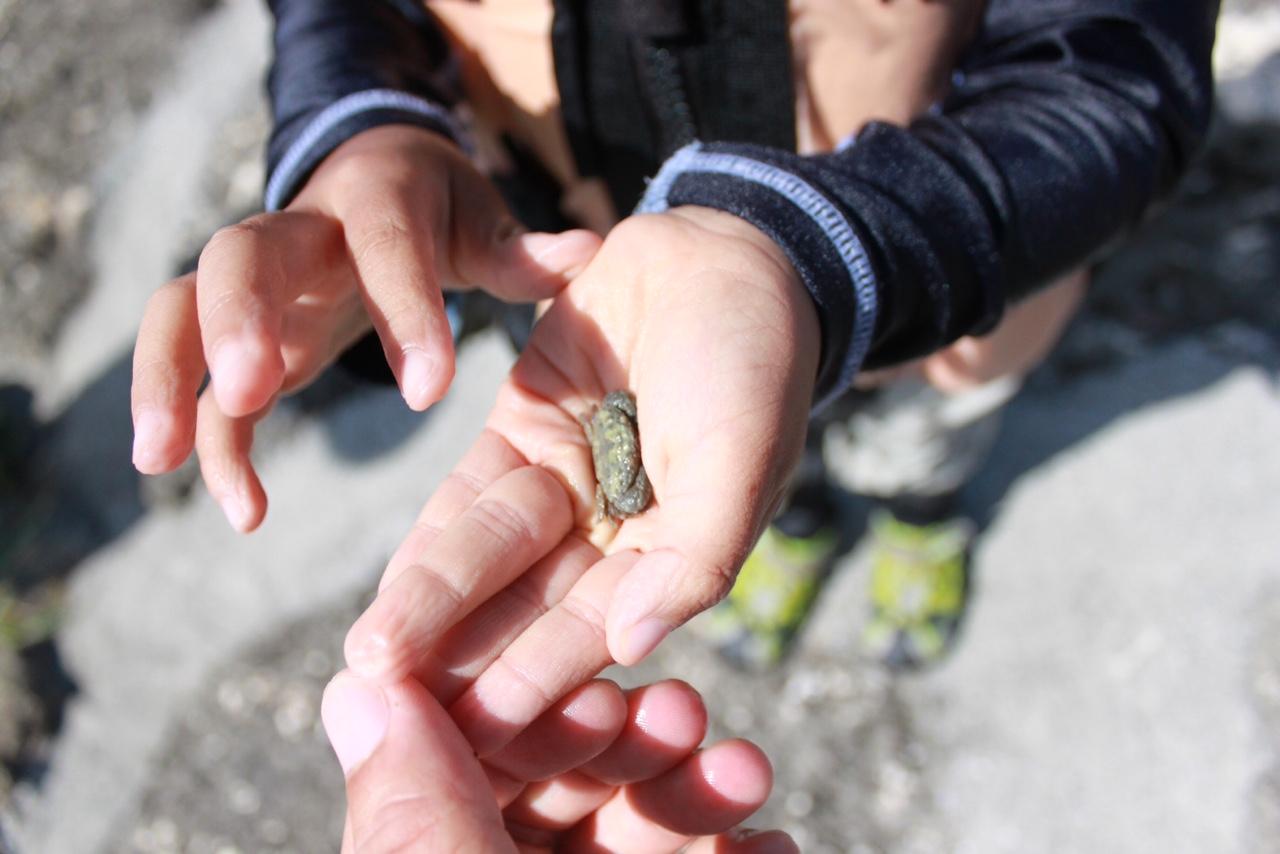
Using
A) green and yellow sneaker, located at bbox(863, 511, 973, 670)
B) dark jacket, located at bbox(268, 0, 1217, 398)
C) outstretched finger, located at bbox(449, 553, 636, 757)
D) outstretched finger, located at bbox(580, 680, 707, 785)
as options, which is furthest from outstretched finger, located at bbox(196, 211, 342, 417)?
green and yellow sneaker, located at bbox(863, 511, 973, 670)

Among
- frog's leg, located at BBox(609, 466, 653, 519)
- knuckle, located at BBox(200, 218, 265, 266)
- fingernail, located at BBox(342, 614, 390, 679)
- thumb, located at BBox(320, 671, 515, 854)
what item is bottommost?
frog's leg, located at BBox(609, 466, 653, 519)

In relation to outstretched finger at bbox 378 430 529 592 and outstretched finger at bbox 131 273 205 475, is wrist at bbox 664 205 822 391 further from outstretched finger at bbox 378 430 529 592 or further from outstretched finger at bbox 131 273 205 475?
outstretched finger at bbox 131 273 205 475

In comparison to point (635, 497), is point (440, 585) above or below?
above

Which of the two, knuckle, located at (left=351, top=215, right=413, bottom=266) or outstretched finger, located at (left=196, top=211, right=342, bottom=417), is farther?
knuckle, located at (left=351, top=215, right=413, bottom=266)

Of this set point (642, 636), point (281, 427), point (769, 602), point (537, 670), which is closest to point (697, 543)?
point (642, 636)

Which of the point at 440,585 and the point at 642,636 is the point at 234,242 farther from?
the point at 642,636

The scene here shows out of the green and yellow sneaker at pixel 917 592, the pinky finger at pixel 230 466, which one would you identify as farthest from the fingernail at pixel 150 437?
the green and yellow sneaker at pixel 917 592
